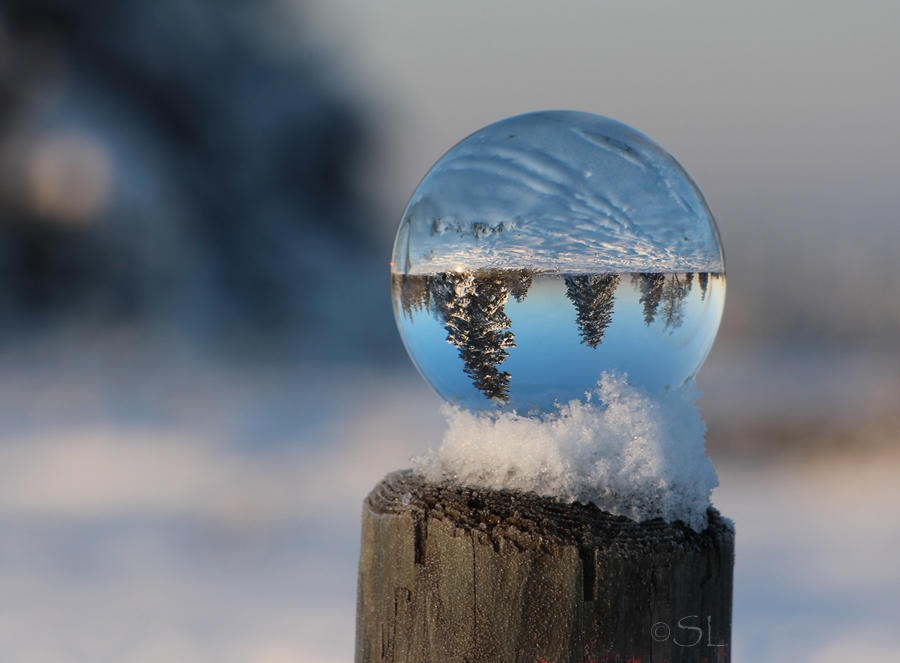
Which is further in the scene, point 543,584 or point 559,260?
point 559,260

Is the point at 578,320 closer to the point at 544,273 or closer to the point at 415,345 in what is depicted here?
the point at 544,273

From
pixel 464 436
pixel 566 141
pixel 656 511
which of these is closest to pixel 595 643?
pixel 656 511

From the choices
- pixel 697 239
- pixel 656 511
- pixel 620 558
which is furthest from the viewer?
pixel 697 239

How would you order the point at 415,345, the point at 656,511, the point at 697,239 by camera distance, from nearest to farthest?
1. the point at 656,511
2. the point at 697,239
3. the point at 415,345

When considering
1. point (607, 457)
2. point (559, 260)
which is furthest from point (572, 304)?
point (607, 457)

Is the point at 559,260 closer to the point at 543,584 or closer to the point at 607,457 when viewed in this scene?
the point at 607,457

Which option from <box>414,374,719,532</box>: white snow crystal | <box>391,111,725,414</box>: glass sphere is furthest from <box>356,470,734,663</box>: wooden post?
<box>391,111,725,414</box>: glass sphere

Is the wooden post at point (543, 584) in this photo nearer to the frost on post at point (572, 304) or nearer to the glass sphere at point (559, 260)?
the frost on post at point (572, 304)
